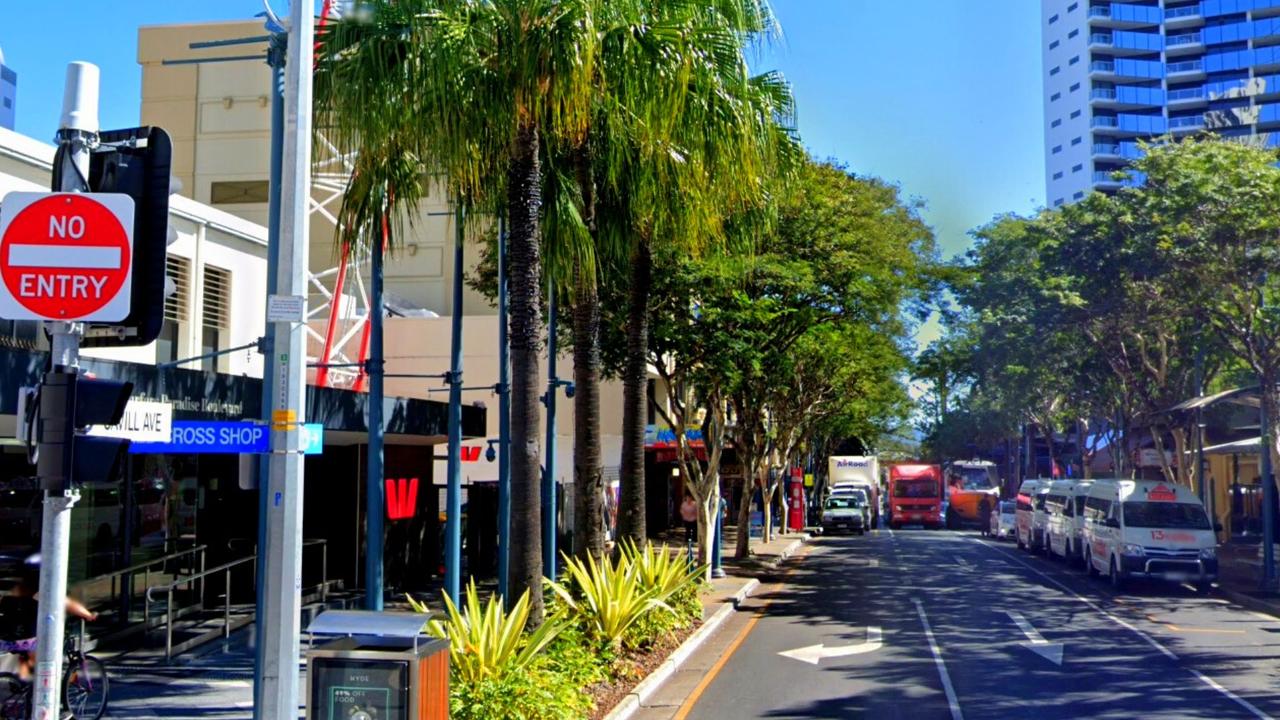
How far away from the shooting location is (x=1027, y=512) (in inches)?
1633

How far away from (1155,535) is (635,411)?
14.2m

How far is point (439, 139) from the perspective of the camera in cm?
1206

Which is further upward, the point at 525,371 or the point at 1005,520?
the point at 525,371

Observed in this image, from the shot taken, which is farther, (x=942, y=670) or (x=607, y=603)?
(x=942, y=670)

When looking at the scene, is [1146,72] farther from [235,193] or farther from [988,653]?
[988,653]

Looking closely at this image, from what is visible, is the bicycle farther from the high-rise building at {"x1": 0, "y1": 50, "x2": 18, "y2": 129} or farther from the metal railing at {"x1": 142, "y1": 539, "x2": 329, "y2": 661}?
the high-rise building at {"x1": 0, "y1": 50, "x2": 18, "y2": 129}

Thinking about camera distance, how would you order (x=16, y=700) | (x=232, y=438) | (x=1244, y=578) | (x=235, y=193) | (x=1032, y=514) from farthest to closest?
(x=235, y=193) → (x=1032, y=514) → (x=1244, y=578) → (x=232, y=438) → (x=16, y=700)

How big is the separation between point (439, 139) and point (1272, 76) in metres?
111

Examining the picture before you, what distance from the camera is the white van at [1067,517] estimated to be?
3281 cm

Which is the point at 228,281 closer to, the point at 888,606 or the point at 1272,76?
the point at 888,606

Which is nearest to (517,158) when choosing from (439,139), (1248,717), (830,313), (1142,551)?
(439,139)

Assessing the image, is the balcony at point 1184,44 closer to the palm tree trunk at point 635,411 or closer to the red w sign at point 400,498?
the palm tree trunk at point 635,411

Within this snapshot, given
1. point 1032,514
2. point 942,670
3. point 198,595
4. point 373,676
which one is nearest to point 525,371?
point 373,676

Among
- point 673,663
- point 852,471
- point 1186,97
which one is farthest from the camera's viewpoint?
point 1186,97
